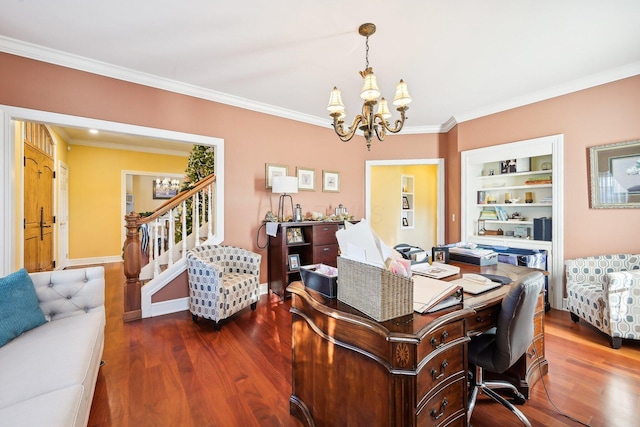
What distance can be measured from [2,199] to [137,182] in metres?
5.91

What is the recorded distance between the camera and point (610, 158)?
3.04m

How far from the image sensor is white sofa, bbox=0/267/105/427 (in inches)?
43.3

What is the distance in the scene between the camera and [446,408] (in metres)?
1.21

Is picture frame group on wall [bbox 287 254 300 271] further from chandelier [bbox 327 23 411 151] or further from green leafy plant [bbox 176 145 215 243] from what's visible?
chandelier [bbox 327 23 411 151]

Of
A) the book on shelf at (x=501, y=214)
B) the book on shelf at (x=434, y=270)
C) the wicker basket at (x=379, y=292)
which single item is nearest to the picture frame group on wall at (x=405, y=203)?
the book on shelf at (x=501, y=214)

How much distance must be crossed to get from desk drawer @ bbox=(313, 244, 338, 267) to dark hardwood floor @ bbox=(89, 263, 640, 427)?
115cm

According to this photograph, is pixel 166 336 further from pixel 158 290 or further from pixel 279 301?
pixel 279 301

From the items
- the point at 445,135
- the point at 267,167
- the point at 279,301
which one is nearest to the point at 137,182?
the point at 267,167

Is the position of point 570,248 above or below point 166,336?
above

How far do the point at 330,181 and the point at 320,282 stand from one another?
343 centimetres

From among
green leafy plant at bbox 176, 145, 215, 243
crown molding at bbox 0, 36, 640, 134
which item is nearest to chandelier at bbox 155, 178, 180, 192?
green leafy plant at bbox 176, 145, 215, 243

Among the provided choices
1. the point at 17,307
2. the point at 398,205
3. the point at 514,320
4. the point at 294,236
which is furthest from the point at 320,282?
the point at 398,205

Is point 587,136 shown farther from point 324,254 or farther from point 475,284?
point 324,254

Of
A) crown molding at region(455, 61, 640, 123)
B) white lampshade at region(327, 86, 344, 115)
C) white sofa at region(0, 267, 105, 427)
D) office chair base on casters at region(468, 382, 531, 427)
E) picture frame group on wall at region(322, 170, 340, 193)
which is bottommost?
office chair base on casters at region(468, 382, 531, 427)
